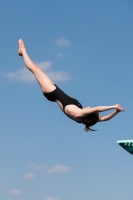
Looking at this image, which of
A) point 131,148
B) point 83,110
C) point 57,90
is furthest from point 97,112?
point 131,148

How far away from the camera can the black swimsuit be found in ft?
42.8

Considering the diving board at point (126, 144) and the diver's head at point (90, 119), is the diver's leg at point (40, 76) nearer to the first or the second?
the diver's head at point (90, 119)

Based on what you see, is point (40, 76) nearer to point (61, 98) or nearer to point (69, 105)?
point (61, 98)

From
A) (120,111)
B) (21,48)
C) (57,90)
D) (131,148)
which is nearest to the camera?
(120,111)

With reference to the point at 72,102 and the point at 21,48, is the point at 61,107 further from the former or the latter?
the point at 21,48

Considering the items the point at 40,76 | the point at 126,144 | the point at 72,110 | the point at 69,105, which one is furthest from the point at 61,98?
the point at 126,144

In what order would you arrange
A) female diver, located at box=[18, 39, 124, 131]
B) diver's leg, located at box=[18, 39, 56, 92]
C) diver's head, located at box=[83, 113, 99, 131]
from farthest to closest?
diver's leg, located at box=[18, 39, 56, 92] < diver's head, located at box=[83, 113, 99, 131] < female diver, located at box=[18, 39, 124, 131]

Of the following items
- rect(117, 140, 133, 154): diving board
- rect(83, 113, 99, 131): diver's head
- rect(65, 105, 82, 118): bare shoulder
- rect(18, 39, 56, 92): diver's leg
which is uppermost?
rect(117, 140, 133, 154): diving board

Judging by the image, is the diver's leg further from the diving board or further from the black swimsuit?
the diving board

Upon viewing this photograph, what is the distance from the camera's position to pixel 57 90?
13.4 m

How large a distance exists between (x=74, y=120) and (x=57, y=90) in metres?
0.98

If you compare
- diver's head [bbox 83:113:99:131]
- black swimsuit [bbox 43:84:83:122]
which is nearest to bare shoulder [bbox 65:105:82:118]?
black swimsuit [bbox 43:84:83:122]

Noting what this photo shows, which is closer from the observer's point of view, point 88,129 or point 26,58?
point 88,129

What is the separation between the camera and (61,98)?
1322 centimetres
